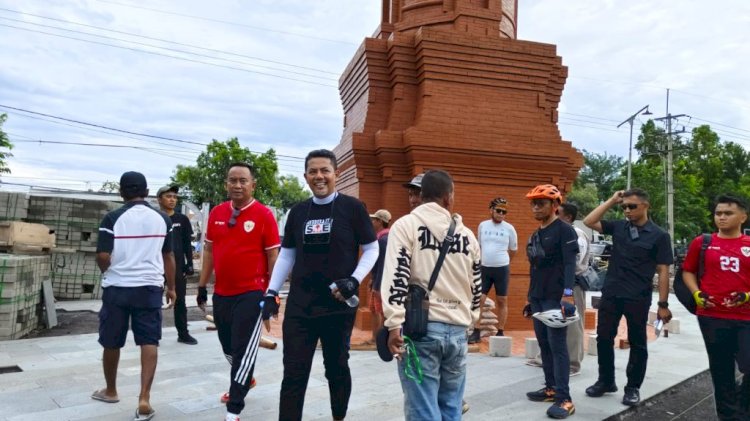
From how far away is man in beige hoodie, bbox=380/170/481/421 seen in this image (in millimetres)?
2834

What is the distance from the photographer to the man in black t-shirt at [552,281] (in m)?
4.29

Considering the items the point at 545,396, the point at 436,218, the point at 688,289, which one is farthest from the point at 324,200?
the point at 688,289

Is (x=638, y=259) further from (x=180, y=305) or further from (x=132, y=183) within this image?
(x=180, y=305)

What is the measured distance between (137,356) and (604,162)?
68.6m

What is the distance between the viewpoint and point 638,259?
Answer: 4617mm

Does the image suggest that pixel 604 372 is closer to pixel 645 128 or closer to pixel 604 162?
pixel 645 128

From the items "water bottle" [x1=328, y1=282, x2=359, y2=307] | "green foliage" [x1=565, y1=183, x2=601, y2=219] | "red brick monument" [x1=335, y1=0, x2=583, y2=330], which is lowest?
"water bottle" [x1=328, y1=282, x2=359, y2=307]

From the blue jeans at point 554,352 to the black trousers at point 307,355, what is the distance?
171cm

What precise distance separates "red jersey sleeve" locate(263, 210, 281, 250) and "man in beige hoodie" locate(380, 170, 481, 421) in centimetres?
141

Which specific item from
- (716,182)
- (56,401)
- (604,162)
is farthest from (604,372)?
(604,162)

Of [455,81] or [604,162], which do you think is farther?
[604,162]

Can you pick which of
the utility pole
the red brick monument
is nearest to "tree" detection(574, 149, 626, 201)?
the utility pole

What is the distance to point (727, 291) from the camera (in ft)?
13.2

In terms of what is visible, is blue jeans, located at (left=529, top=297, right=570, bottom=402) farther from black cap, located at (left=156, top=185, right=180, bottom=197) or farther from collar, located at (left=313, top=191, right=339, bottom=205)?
black cap, located at (left=156, top=185, right=180, bottom=197)
